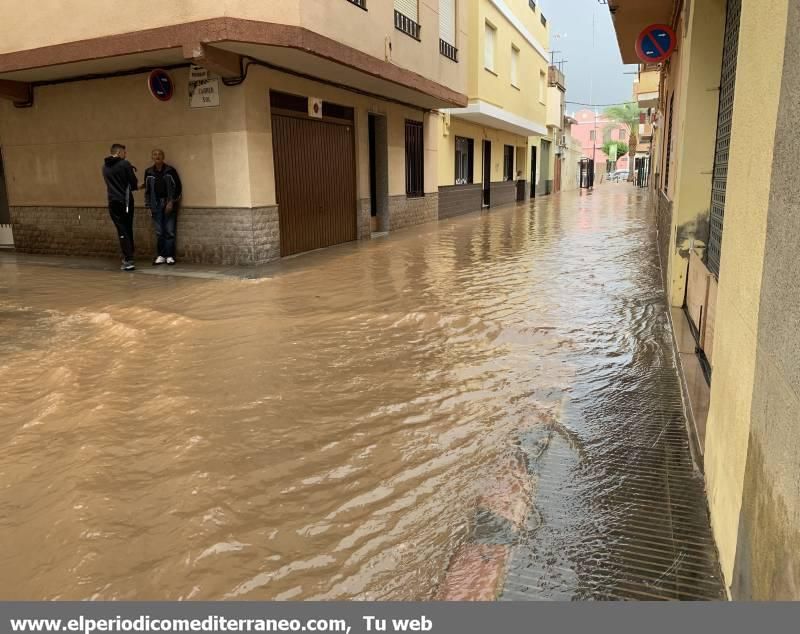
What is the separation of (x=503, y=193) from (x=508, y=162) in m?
1.98

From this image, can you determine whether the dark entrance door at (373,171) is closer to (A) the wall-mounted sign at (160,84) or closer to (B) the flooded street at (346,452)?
(A) the wall-mounted sign at (160,84)

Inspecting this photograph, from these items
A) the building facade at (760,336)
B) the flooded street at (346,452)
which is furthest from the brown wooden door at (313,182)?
the building facade at (760,336)

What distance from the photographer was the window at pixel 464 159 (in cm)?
2147

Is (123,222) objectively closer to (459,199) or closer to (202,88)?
(202,88)

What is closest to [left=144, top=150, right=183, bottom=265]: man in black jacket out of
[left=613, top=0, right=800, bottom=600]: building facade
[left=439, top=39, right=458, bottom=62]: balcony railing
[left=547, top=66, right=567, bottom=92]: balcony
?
[left=439, top=39, right=458, bottom=62]: balcony railing

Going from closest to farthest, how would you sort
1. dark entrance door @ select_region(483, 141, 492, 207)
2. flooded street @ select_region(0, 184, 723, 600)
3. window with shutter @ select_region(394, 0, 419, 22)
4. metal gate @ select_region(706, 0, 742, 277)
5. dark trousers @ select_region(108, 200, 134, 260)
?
flooded street @ select_region(0, 184, 723, 600)
metal gate @ select_region(706, 0, 742, 277)
dark trousers @ select_region(108, 200, 134, 260)
window with shutter @ select_region(394, 0, 419, 22)
dark entrance door @ select_region(483, 141, 492, 207)

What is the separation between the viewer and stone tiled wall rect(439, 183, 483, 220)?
19.8 m

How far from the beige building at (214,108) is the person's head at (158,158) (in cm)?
26

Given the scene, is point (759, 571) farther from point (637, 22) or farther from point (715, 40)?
point (637, 22)

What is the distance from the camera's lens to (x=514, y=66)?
79.6 ft

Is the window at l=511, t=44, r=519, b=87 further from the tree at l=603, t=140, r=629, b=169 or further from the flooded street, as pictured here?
the tree at l=603, t=140, r=629, b=169

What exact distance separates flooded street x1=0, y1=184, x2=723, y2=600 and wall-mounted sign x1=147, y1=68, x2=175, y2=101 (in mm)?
4053
